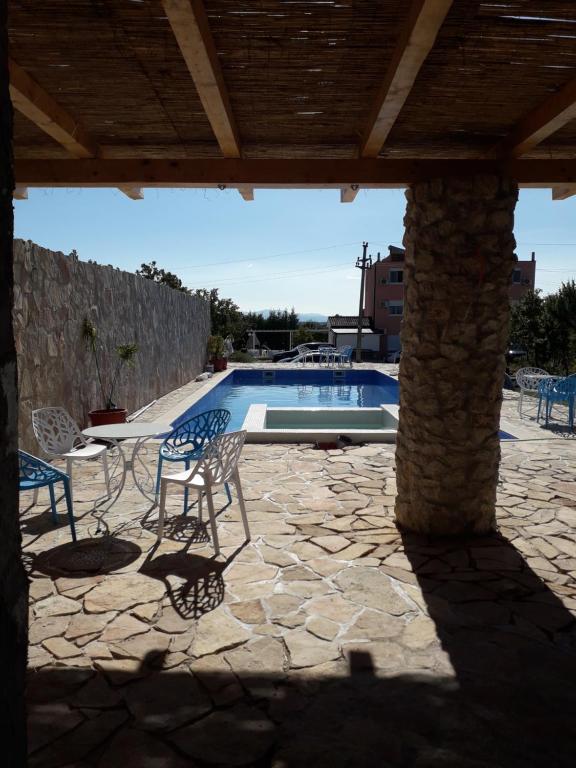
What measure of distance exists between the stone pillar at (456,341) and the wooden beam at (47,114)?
7.64ft

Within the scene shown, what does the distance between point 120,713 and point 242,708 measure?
52cm

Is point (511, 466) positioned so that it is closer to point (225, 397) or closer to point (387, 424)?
point (387, 424)

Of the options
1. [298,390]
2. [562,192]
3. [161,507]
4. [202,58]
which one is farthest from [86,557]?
[298,390]

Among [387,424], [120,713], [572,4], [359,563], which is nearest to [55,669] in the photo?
[120,713]

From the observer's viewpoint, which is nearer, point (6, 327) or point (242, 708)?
point (6, 327)

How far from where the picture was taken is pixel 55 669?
8.32 ft

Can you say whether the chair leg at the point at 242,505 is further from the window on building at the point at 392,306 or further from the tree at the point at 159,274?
the window on building at the point at 392,306

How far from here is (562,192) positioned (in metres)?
4.09

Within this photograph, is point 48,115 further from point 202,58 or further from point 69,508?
point 69,508

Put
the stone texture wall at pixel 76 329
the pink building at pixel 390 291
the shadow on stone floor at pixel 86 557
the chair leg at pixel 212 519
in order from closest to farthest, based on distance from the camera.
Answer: the shadow on stone floor at pixel 86 557 < the chair leg at pixel 212 519 < the stone texture wall at pixel 76 329 < the pink building at pixel 390 291

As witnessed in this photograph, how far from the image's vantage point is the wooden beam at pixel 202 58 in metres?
2.06

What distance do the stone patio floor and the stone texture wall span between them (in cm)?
214

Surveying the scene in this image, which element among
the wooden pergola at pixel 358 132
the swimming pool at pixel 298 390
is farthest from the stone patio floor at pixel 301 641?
the swimming pool at pixel 298 390

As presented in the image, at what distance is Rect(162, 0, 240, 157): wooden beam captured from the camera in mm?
2059
